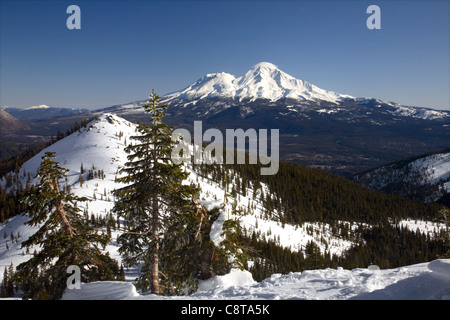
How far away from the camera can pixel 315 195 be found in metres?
156

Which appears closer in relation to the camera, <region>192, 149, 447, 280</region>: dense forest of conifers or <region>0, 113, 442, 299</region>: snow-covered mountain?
<region>0, 113, 442, 299</region>: snow-covered mountain

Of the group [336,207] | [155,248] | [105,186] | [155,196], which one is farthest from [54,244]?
[336,207]

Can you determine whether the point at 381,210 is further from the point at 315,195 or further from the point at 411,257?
the point at 411,257

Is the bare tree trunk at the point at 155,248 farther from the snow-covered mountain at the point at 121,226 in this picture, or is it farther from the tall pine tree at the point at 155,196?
the snow-covered mountain at the point at 121,226

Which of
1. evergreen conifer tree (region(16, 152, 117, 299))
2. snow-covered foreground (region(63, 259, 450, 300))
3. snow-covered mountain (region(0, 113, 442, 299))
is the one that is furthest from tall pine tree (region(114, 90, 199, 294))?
snow-covered foreground (region(63, 259, 450, 300))

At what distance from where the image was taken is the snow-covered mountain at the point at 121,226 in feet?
41.0

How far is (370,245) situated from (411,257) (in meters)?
15.5

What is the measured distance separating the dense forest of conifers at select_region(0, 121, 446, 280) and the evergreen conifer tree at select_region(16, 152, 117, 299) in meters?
68.0

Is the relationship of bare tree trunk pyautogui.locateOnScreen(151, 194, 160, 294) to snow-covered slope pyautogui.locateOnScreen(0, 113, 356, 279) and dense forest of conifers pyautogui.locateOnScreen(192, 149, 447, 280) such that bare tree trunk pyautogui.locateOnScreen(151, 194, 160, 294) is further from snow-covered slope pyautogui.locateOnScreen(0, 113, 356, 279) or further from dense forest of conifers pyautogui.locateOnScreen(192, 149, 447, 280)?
dense forest of conifers pyautogui.locateOnScreen(192, 149, 447, 280)

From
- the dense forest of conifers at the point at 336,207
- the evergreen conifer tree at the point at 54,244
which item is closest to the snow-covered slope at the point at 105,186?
the dense forest of conifers at the point at 336,207

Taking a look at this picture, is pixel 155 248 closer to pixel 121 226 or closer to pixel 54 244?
pixel 54 244

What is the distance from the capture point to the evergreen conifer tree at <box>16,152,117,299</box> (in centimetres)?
1455
